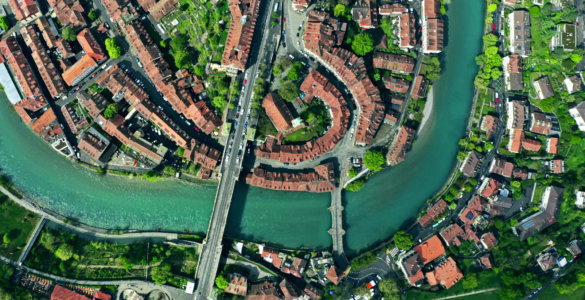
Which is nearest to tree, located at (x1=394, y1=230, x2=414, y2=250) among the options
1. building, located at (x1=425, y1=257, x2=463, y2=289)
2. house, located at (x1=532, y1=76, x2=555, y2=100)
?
building, located at (x1=425, y1=257, x2=463, y2=289)

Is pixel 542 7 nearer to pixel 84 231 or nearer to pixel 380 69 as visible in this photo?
pixel 380 69

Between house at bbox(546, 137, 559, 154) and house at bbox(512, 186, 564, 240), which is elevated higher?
house at bbox(546, 137, 559, 154)

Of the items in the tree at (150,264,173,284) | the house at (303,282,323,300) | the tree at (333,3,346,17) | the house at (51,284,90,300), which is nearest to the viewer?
the house at (51,284,90,300)

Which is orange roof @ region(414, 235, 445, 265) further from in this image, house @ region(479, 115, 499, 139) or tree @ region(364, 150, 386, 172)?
house @ region(479, 115, 499, 139)

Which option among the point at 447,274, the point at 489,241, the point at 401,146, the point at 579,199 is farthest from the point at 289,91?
the point at 579,199

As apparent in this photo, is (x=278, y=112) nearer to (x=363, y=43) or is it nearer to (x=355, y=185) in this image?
(x=355, y=185)

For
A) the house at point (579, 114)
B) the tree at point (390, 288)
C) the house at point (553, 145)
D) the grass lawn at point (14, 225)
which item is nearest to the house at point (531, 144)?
the house at point (553, 145)

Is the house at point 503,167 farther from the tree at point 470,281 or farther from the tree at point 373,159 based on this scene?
the tree at point 373,159
